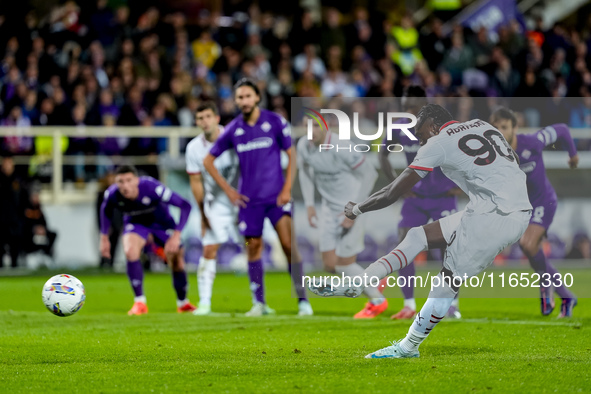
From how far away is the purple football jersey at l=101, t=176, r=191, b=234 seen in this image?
11.3 metres

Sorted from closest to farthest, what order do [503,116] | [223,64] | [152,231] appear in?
[503,116]
[152,231]
[223,64]

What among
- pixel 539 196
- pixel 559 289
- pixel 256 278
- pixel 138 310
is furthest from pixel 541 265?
pixel 138 310

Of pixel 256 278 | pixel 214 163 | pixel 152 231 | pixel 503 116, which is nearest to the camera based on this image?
pixel 503 116

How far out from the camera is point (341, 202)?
1054 cm

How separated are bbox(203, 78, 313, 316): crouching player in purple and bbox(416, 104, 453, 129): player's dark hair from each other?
3.26 meters

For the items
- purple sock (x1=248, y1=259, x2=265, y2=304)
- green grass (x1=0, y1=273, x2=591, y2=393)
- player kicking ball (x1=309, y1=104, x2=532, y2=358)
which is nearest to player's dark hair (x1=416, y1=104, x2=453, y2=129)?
player kicking ball (x1=309, y1=104, x2=532, y2=358)

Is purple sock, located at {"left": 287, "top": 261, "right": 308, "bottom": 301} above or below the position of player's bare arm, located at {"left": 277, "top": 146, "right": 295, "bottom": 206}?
below

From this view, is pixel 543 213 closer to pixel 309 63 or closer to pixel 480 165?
pixel 480 165

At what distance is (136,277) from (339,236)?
2.43 m

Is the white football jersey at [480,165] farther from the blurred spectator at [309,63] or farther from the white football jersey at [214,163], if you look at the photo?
the blurred spectator at [309,63]

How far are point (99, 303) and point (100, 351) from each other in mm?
5036

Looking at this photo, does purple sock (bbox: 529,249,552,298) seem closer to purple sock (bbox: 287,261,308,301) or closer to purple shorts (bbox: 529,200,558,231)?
purple shorts (bbox: 529,200,558,231)

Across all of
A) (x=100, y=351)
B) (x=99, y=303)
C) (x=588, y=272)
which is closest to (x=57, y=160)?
(x=99, y=303)

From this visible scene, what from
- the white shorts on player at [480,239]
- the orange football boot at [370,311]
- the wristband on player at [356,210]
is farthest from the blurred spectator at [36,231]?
the white shorts on player at [480,239]
